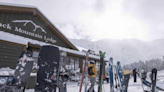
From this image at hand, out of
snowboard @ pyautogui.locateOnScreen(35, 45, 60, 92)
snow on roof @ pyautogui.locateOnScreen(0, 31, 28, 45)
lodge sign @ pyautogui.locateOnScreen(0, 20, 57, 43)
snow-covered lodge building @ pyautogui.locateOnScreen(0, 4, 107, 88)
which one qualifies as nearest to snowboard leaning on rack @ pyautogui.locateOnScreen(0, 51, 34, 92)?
snowboard @ pyautogui.locateOnScreen(35, 45, 60, 92)

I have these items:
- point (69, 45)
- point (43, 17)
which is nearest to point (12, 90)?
point (43, 17)

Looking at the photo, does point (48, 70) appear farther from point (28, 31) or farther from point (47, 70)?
point (28, 31)

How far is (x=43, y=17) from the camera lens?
10352 mm

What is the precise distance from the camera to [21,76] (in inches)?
135

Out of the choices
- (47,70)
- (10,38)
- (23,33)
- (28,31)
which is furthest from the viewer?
(28,31)

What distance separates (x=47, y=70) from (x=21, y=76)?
85 centimetres

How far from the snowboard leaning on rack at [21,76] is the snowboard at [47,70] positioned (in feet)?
1.61

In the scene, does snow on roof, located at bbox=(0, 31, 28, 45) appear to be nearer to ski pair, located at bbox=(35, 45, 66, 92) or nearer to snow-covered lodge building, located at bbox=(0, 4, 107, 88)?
snow-covered lodge building, located at bbox=(0, 4, 107, 88)

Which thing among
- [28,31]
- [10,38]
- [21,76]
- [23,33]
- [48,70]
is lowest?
[21,76]

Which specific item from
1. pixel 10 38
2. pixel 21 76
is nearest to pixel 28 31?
pixel 10 38

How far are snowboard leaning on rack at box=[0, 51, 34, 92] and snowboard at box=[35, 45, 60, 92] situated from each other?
49cm

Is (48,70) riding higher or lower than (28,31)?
lower

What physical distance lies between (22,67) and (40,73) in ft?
2.39

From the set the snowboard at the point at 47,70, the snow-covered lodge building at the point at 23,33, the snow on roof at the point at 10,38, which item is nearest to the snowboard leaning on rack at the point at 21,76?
the snowboard at the point at 47,70
